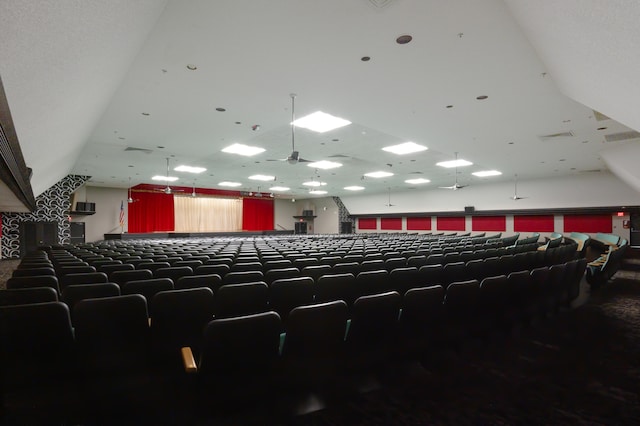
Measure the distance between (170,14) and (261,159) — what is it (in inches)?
338

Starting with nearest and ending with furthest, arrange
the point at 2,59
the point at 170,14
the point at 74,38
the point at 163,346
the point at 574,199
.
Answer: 1. the point at 2,59
2. the point at 163,346
3. the point at 74,38
4. the point at 170,14
5. the point at 574,199

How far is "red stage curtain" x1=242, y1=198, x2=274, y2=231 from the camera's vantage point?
28125 mm

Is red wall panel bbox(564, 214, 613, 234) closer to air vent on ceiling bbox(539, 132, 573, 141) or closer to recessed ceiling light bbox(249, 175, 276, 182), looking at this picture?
air vent on ceiling bbox(539, 132, 573, 141)

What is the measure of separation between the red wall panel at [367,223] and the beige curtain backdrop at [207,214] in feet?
37.2

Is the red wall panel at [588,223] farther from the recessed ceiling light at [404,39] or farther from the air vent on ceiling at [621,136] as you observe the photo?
the recessed ceiling light at [404,39]

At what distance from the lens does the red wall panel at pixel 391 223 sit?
82.5 ft

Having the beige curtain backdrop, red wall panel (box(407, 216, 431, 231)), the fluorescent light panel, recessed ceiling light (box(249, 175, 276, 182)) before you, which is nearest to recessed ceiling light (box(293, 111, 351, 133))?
the fluorescent light panel

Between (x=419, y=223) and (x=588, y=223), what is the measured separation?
10031 mm

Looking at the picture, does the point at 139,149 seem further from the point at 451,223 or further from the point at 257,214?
the point at 451,223

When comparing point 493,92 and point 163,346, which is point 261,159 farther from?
point 163,346

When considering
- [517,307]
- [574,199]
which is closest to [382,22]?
[517,307]

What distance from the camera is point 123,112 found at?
22.7 ft

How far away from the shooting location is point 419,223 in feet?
78.0

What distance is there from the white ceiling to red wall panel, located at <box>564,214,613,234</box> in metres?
9.70
